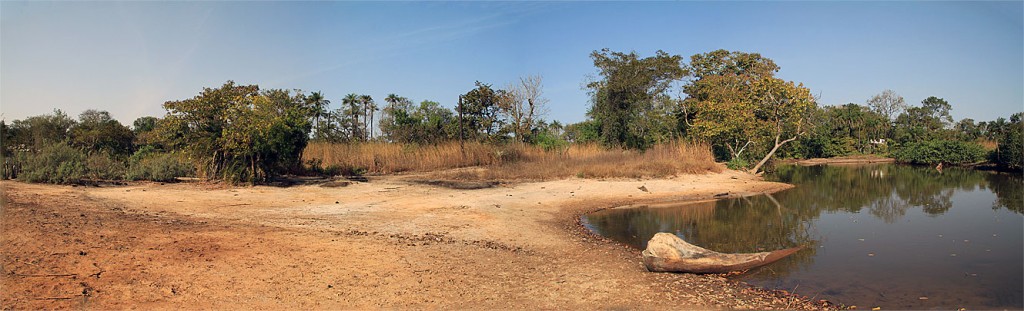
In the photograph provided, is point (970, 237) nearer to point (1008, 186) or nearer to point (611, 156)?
point (611, 156)

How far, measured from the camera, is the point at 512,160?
2403 centimetres

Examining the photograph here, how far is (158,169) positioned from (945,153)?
43269mm

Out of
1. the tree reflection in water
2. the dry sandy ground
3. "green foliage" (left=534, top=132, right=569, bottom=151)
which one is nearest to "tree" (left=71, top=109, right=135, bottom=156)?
the dry sandy ground

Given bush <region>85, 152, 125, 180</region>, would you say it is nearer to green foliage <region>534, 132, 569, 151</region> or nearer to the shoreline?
green foliage <region>534, 132, 569, 151</region>

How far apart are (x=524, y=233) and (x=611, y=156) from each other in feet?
47.1

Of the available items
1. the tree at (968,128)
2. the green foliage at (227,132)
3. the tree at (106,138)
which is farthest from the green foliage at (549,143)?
the tree at (968,128)

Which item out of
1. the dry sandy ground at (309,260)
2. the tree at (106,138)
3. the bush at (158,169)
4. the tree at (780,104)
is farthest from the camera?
the tree at (780,104)

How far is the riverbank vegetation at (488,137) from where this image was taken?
13.5m

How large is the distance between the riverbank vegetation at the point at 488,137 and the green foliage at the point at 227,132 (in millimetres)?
34

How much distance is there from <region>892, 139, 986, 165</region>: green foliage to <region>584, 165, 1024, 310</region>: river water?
1980 centimetres

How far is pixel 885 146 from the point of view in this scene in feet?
156

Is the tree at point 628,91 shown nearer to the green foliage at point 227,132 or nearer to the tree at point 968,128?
the green foliage at point 227,132

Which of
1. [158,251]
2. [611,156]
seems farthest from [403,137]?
[158,251]

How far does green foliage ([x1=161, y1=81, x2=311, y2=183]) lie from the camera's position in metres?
13.3
